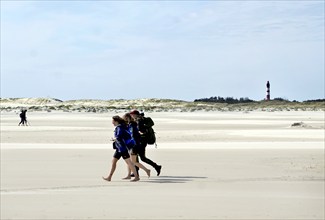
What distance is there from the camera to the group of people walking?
1221cm

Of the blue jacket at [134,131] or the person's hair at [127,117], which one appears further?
the blue jacket at [134,131]

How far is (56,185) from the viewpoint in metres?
11.6

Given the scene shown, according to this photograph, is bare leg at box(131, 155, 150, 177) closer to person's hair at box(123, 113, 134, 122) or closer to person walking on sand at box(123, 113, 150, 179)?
person walking on sand at box(123, 113, 150, 179)

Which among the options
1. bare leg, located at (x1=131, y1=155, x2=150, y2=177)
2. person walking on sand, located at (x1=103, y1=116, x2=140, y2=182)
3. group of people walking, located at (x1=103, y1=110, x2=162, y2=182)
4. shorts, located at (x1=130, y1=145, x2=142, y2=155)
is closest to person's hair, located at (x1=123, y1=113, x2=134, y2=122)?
group of people walking, located at (x1=103, y1=110, x2=162, y2=182)

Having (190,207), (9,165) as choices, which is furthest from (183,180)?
(9,165)

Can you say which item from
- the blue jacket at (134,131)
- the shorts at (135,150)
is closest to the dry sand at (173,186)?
the shorts at (135,150)

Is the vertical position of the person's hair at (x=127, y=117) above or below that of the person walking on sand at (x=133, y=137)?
above

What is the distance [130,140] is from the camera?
12.3 m

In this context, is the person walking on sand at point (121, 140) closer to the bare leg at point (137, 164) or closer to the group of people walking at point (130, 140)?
the group of people walking at point (130, 140)

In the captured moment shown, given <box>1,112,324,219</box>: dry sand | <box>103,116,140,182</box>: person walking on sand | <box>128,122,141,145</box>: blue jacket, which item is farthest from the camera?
<box>128,122,141,145</box>: blue jacket

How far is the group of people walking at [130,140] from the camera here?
1221 centimetres

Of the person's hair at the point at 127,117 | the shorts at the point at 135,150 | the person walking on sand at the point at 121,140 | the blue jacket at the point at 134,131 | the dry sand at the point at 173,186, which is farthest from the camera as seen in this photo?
the shorts at the point at 135,150

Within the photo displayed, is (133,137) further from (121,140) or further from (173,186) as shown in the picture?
(173,186)

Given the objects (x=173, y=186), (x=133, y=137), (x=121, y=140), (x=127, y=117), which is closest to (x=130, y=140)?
(x=121, y=140)
